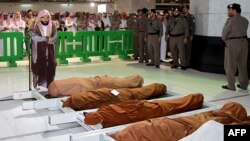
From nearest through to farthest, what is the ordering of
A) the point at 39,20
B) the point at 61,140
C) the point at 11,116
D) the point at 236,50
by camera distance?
1. the point at 61,140
2. the point at 11,116
3. the point at 39,20
4. the point at 236,50

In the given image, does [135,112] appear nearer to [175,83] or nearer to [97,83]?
[97,83]

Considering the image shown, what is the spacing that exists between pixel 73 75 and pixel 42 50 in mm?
2210

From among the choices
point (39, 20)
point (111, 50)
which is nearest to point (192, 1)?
point (111, 50)

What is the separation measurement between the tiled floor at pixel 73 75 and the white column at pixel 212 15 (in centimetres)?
110

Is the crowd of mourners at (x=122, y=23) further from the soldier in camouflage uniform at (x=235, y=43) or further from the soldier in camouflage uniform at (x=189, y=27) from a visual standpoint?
the soldier in camouflage uniform at (x=235, y=43)

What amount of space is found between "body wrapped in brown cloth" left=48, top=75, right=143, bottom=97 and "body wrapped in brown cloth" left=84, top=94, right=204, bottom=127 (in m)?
1.33

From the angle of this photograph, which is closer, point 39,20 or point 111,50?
point 39,20

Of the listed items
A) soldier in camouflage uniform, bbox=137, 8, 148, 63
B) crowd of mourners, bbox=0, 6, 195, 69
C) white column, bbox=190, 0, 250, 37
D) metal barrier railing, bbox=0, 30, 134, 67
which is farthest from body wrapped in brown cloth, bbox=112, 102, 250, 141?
metal barrier railing, bbox=0, 30, 134, 67

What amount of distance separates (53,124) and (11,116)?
40.8 inches

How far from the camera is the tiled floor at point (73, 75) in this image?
455 cm

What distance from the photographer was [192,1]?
9.82m

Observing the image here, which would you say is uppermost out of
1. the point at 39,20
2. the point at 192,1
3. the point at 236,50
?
the point at 192,1

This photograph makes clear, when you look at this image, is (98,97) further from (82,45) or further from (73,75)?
(82,45)

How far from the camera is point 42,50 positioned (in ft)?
21.0
